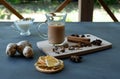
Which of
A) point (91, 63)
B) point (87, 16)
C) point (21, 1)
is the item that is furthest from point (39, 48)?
point (21, 1)

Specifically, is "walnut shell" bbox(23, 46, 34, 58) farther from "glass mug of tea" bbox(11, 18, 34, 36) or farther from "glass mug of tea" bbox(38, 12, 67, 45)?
"glass mug of tea" bbox(11, 18, 34, 36)

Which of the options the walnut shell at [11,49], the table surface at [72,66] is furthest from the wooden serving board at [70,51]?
the walnut shell at [11,49]

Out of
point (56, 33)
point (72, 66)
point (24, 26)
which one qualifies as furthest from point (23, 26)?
point (72, 66)

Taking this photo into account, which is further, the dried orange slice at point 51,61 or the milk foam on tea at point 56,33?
the milk foam on tea at point 56,33

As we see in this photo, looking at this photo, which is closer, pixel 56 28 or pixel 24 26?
pixel 56 28

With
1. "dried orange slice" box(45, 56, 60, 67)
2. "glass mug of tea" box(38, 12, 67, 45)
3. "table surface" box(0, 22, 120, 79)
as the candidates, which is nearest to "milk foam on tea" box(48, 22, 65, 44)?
"glass mug of tea" box(38, 12, 67, 45)

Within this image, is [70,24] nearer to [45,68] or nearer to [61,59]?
[61,59]

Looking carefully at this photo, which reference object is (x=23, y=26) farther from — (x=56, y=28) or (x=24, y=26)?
(x=56, y=28)

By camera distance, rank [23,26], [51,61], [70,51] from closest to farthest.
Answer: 1. [51,61]
2. [70,51]
3. [23,26]

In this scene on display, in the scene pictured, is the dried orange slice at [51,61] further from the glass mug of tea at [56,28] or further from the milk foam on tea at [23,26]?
the milk foam on tea at [23,26]
